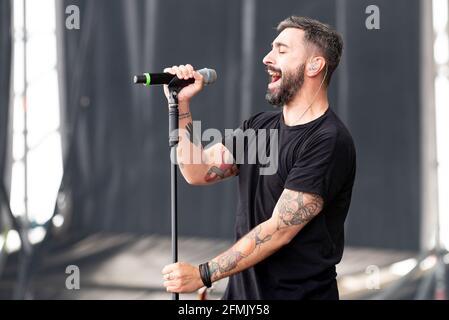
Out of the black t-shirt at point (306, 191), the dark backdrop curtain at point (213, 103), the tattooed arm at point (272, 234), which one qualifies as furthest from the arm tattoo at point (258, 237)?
the dark backdrop curtain at point (213, 103)

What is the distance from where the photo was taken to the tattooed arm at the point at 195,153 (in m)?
1.99

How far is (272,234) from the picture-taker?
1968 mm

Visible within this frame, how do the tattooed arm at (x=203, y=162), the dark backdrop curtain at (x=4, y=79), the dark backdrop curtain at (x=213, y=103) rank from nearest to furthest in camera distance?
the tattooed arm at (x=203, y=162), the dark backdrop curtain at (x=4, y=79), the dark backdrop curtain at (x=213, y=103)

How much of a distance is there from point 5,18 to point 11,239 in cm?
132

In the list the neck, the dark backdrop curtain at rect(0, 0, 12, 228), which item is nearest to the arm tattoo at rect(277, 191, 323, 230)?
the neck

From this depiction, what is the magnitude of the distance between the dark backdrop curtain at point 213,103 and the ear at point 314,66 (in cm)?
274

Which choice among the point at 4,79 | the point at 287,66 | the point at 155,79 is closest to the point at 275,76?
the point at 287,66

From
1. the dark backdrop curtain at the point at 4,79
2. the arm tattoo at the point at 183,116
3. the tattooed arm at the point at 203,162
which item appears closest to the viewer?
the arm tattoo at the point at 183,116

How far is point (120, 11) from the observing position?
4.82m

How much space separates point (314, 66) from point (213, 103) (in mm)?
2821

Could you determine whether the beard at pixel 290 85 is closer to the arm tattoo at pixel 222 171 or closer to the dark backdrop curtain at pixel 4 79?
the arm tattoo at pixel 222 171

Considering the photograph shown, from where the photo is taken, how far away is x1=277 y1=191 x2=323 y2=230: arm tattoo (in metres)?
1.94

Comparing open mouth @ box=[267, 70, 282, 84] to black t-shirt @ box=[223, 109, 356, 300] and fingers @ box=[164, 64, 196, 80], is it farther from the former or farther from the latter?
fingers @ box=[164, 64, 196, 80]

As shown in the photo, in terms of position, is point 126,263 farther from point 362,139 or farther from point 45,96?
point 362,139
